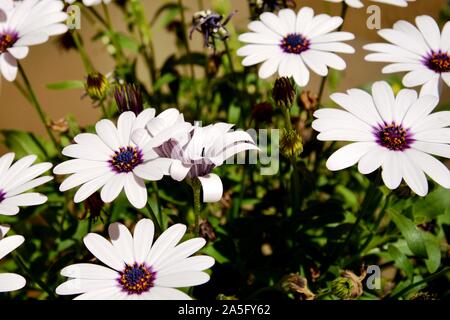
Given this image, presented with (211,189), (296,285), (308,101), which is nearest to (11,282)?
(211,189)

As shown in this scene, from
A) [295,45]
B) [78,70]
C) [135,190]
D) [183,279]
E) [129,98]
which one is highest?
[78,70]

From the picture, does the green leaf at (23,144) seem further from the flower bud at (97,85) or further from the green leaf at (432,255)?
the green leaf at (432,255)

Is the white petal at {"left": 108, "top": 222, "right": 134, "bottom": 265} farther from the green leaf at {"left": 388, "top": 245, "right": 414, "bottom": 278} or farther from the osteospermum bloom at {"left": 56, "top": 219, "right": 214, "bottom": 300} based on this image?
the green leaf at {"left": 388, "top": 245, "right": 414, "bottom": 278}

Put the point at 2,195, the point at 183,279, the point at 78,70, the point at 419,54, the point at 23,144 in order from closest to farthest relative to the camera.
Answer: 1. the point at 183,279
2. the point at 2,195
3. the point at 419,54
4. the point at 23,144
5. the point at 78,70

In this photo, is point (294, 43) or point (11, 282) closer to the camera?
point (11, 282)

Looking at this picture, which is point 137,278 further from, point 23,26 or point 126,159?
point 23,26

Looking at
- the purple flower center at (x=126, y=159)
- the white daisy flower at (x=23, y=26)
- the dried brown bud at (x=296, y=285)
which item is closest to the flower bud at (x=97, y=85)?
the white daisy flower at (x=23, y=26)

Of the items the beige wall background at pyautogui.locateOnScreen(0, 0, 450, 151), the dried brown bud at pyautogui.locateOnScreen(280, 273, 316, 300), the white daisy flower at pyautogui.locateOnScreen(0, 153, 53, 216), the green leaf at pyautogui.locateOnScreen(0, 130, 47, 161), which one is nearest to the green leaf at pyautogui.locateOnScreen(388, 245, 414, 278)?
the dried brown bud at pyautogui.locateOnScreen(280, 273, 316, 300)
